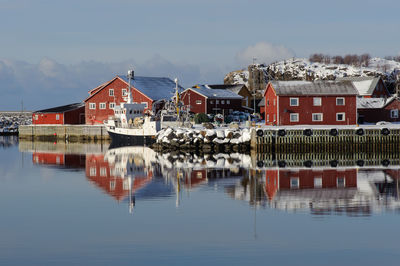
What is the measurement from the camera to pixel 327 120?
2032 inches

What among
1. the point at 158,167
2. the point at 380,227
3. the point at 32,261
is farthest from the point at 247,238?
the point at 158,167

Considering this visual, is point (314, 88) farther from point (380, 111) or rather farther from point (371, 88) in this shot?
point (371, 88)

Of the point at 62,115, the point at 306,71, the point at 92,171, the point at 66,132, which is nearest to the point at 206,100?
the point at 66,132

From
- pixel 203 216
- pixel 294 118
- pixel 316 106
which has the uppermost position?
pixel 316 106

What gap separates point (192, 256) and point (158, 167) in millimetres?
20648

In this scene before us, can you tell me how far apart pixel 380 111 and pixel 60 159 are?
1296 inches

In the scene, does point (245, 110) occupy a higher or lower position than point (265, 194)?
higher

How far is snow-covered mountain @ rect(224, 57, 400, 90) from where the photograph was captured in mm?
122000

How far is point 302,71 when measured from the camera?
133m

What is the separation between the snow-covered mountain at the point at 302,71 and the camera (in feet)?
400

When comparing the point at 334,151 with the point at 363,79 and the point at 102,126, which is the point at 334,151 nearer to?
the point at 102,126

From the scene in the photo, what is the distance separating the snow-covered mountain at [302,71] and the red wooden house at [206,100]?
48.3 meters

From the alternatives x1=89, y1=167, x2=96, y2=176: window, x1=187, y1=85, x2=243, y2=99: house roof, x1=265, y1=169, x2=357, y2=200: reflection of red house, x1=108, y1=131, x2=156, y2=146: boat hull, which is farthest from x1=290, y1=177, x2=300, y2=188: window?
x1=187, y1=85, x2=243, y2=99: house roof

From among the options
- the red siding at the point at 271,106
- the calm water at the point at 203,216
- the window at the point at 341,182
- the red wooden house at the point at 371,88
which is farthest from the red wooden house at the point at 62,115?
the window at the point at 341,182
